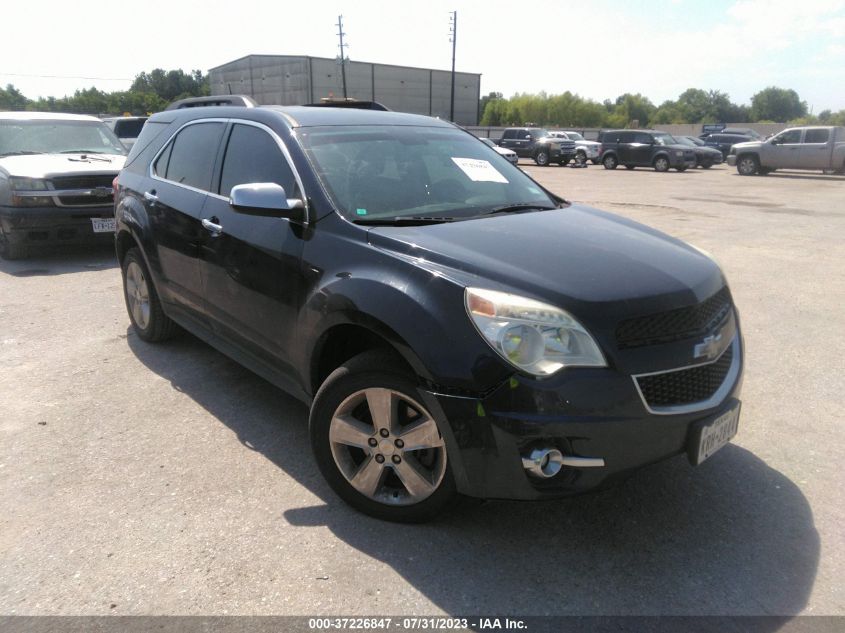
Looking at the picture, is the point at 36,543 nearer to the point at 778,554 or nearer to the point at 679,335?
the point at 679,335

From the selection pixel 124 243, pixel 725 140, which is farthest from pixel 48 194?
pixel 725 140

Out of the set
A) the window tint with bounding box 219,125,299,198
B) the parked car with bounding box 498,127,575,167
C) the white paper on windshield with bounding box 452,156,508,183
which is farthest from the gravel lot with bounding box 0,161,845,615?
the parked car with bounding box 498,127,575,167

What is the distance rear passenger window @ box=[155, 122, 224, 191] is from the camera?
→ 408 cm

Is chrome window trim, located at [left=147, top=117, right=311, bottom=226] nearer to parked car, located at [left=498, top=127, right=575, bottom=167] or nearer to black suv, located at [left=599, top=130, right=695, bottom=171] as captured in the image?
black suv, located at [left=599, top=130, right=695, bottom=171]

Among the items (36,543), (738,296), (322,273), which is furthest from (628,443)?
(738,296)

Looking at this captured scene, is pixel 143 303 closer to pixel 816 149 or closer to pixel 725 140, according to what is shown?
pixel 816 149

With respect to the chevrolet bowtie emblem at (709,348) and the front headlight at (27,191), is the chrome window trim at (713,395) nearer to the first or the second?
the chevrolet bowtie emblem at (709,348)

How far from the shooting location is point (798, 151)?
24594 mm

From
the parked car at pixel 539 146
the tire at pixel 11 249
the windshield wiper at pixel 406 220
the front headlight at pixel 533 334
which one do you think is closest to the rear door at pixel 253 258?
the windshield wiper at pixel 406 220

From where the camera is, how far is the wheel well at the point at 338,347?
2900 mm

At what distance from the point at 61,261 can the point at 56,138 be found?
201 cm

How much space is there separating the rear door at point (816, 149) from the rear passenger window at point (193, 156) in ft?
85.9

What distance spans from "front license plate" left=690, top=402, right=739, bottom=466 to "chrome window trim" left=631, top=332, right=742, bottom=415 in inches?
2.7

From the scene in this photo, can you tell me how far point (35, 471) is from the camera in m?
3.30
